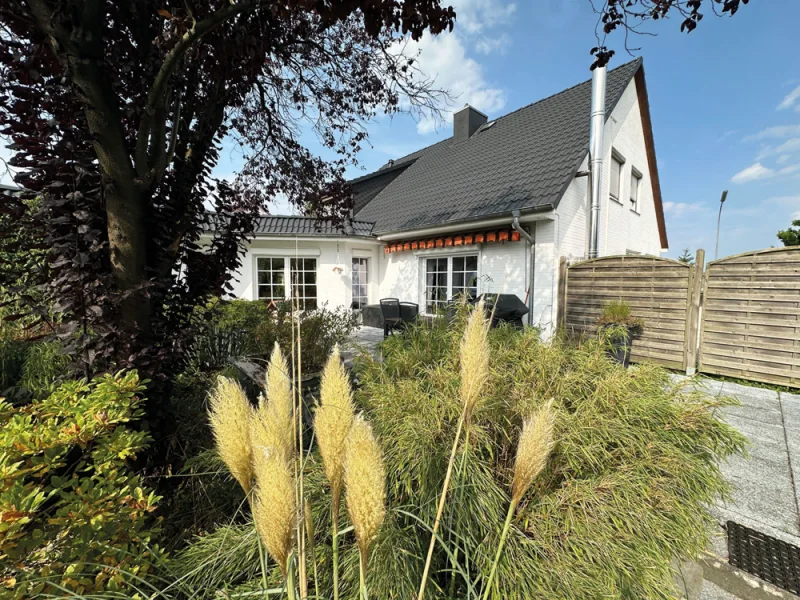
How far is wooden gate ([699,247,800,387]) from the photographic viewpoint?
16.9ft

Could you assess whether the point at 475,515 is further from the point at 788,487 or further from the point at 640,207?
the point at 640,207

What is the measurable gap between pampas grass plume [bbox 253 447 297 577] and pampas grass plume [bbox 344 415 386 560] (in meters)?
0.11

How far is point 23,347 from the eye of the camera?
342cm

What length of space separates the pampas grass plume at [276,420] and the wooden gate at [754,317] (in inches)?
296

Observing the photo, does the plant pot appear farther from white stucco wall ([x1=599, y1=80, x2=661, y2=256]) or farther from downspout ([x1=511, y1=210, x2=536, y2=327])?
white stucco wall ([x1=599, y1=80, x2=661, y2=256])

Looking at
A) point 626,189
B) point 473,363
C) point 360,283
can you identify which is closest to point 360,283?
point 360,283

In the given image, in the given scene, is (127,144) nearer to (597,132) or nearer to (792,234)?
(597,132)

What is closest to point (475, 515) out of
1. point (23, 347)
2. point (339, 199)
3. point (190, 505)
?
point (190, 505)

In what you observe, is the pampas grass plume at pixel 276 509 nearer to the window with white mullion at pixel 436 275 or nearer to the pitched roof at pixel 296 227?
the window with white mullion at pixel 436 275

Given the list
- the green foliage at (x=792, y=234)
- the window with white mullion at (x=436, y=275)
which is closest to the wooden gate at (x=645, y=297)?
the window with white mullion at (x=436, y=275)

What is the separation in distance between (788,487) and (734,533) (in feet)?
3.62

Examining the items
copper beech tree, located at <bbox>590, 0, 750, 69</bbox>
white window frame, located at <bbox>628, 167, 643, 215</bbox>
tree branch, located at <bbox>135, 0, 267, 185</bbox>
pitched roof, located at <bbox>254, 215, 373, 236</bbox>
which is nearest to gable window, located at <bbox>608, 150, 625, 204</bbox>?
white window frame, located at <bbox>628, 167, 643, 215</bbox>

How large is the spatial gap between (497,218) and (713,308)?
4.06 m

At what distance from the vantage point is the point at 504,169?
28.7 feet
